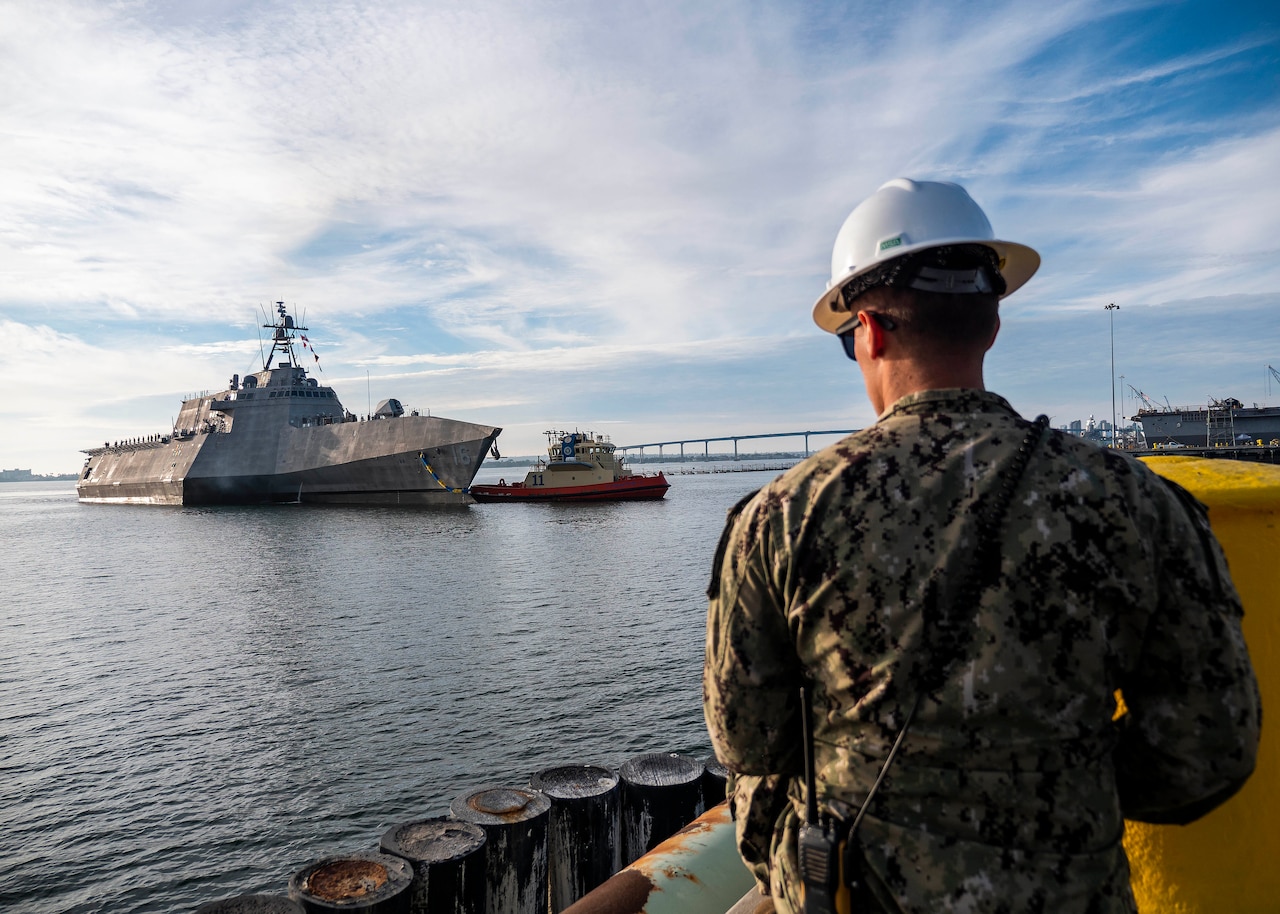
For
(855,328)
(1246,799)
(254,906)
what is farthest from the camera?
(254,906)

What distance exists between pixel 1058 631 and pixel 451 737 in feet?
28.0

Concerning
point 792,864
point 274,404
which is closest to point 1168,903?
point 792,864

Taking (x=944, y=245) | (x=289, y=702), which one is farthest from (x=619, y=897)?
(x=289, y=702)

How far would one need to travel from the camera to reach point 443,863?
11.8ft

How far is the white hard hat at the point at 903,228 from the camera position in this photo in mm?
1484

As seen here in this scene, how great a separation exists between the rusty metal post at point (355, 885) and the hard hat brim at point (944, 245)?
3059 millimetres

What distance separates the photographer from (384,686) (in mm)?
10750

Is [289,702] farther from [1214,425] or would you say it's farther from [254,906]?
[1214,425]

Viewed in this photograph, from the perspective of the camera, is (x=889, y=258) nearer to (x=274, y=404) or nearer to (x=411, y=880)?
(x=411, y=880)

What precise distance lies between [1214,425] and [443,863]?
5263cm

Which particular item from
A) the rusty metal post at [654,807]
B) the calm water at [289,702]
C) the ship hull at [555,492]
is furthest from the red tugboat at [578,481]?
the rusty metal post at [654,807]

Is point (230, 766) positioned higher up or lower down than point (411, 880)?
lower down

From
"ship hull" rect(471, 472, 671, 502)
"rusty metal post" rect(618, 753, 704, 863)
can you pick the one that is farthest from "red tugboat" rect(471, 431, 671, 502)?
"rusty metal post" rect(618, 753, 704, 863)

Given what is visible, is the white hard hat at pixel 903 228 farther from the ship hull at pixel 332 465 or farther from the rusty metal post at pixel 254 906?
the ship hull at pixel 332 465
